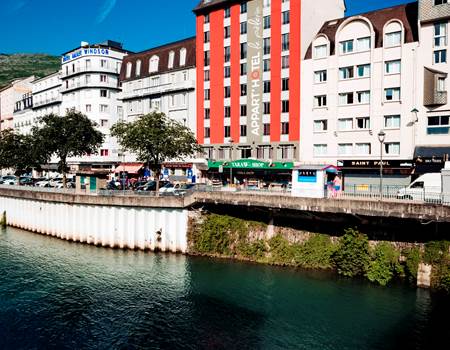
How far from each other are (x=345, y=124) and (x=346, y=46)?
32.8 feet

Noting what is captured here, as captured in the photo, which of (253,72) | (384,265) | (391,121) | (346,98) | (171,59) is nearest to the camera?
(384,265)

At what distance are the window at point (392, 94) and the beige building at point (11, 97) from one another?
10774cm

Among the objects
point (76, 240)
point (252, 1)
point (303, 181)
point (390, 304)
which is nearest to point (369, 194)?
point (303, 181)

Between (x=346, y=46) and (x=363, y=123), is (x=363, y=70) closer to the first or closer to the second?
(x=346, y=46)

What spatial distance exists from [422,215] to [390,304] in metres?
6.58

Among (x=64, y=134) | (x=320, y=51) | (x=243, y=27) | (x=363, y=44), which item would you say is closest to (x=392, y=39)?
(x=363, y=44)

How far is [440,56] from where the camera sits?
4659 centimetres

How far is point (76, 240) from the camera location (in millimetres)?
48281

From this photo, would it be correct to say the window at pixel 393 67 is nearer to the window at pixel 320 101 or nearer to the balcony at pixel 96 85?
the window at pixel 320 101

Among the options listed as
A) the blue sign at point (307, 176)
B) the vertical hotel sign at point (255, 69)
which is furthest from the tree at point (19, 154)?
the blue sign at point (307, 176)

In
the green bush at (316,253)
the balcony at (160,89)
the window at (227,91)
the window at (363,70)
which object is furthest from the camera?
the balcony at (160,89)

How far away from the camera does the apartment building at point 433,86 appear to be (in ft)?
150

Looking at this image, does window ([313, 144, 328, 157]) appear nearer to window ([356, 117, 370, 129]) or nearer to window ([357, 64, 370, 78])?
window ([356, 117, 370, 129])

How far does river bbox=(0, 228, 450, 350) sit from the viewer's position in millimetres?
23438
